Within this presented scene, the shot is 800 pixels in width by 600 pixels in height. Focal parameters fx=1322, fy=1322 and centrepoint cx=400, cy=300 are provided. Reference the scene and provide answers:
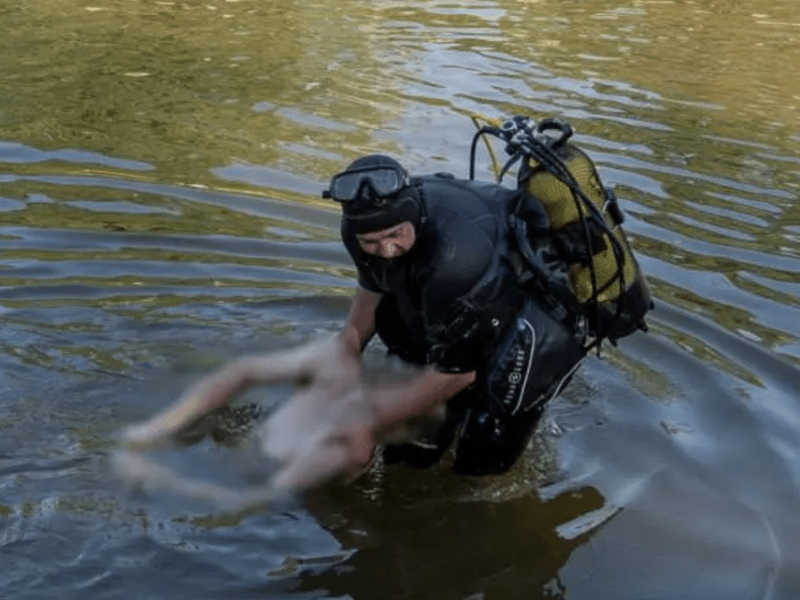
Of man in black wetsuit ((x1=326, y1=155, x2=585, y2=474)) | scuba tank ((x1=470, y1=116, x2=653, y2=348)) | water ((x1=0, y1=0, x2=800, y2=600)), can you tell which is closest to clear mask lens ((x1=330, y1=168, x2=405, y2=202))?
man in black wetsuit ((x1=326, y1=155, x2=585, y2=474))

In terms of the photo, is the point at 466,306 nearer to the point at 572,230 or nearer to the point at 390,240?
the point at 390,240

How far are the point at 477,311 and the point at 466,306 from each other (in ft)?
0.18

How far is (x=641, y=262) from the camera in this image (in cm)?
791

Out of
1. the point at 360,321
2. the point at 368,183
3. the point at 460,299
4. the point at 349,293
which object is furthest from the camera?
the point at 349,293

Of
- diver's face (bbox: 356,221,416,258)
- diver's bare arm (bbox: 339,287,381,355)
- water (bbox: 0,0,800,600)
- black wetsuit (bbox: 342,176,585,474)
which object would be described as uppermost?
diver's face (bbox: 356,221,416,258)

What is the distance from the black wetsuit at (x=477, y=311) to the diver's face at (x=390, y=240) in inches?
2.8

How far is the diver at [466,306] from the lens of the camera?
4.68m

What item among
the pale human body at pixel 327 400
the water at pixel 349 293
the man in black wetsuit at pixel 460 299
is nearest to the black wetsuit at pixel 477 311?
the man in black wetsuit at pixel 460 299

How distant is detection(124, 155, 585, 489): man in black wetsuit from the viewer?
4668mm

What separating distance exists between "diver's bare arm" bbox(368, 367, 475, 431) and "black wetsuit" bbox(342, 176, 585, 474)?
7 centimetres

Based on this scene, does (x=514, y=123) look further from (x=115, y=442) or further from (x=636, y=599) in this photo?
(x=115, y=442)

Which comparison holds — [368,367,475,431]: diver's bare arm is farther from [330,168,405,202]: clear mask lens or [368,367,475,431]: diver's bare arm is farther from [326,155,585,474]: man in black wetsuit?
[330,168,405,202]: clear mask lens

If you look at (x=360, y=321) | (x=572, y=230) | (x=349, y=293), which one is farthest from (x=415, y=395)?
(x=349, y=293)

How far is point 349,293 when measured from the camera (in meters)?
7.32
